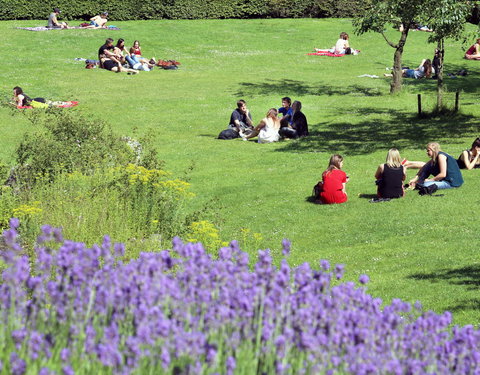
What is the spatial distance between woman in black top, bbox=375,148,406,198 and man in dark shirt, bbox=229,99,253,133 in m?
9.08

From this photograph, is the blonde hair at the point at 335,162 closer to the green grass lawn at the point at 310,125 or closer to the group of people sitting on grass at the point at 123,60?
the green grass lawn at the point at 310,125

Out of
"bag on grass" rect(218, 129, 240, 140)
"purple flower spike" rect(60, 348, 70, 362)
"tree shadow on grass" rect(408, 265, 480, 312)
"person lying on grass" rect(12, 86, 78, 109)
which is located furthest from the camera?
"person lying on grass" rect(12, 86, 78, 109)

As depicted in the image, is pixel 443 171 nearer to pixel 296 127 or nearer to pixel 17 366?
pixel 296 127

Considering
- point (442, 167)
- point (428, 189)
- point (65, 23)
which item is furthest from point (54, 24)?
point (428, 189)

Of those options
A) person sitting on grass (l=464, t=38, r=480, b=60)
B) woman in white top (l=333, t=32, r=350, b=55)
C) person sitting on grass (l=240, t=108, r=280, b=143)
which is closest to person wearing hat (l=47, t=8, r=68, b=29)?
woman in white top (l=333, t=32, r=350, b=55)

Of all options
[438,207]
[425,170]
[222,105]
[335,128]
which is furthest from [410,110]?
[438,207]

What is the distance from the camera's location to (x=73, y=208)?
13484 mm

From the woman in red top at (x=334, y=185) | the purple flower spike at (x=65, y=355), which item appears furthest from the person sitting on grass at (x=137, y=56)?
the purple flower spike at (x=65, y=355)

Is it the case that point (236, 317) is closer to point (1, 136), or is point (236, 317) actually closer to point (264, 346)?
point (264, 346)

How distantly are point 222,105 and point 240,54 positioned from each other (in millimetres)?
13586

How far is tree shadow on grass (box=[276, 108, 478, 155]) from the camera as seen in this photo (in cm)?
2359

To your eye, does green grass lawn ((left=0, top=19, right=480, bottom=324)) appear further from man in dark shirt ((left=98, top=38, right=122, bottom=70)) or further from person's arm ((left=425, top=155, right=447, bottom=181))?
man in dark shirt ((left=98, top=38, right=122, bottom=70))

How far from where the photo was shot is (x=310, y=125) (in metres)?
27.7

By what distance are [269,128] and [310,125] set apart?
3.27 meters
